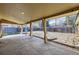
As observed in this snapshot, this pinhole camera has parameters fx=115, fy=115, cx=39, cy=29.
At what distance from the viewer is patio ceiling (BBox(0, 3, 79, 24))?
226cm

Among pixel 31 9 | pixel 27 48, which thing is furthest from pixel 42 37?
pixel 31 9

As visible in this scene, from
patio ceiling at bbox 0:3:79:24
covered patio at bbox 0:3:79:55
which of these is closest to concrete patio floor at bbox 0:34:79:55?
covered patio at bbox 0:3:79:55

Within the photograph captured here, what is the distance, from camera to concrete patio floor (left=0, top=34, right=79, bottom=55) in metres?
2.29

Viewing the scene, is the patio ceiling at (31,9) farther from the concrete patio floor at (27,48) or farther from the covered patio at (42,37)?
the concrete patio floor at (27,48)

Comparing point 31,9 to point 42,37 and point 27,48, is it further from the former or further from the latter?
point 27,48

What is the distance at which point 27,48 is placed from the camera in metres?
2.34

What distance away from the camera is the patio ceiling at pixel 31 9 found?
2.26m

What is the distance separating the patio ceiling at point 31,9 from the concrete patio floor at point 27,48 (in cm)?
46

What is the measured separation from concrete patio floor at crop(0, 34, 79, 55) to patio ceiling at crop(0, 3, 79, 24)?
465 mm

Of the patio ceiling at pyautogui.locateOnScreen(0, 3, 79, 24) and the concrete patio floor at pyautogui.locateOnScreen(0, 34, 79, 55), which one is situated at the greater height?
the patio ceiling at pyautogui.locateOnScreen(0, 3, 79, 24)

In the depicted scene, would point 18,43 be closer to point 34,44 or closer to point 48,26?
point 34,44

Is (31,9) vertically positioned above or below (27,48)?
above

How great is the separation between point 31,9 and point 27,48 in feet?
2.65

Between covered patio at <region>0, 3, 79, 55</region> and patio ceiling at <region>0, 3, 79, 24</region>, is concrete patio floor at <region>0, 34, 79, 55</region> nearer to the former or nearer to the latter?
covered patio at <region>0, 3, 79, 55</region>
